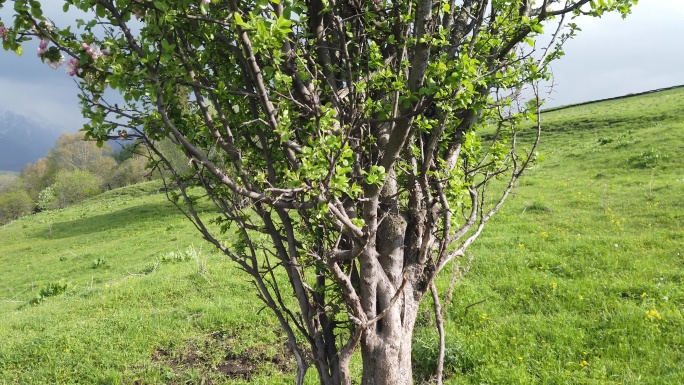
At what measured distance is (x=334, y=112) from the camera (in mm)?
2693

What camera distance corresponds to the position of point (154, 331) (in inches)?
334

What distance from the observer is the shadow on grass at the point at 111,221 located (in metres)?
31.2

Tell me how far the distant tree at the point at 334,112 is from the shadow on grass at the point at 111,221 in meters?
27.8

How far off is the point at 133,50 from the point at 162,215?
3063 cm

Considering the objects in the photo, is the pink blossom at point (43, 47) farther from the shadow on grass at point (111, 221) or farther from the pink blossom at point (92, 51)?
the shadow on grass at point (111, 221)

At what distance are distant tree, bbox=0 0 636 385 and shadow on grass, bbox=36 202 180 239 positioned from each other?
27821 millimetres

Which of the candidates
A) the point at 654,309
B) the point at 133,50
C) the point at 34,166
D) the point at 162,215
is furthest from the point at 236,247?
the point at 34,166

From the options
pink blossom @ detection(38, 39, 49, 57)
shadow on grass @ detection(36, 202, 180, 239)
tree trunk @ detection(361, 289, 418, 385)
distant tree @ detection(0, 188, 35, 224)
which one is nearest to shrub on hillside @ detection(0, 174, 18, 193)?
distant tree @ detection(0, 188, 35, 224)

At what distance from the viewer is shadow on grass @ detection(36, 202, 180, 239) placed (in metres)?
31.2

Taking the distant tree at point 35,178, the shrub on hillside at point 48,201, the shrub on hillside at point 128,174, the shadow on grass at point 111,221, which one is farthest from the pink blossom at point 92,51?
the distant tree at point 35,178

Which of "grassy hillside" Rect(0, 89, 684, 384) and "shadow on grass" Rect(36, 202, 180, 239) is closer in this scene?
"grassy hillside" Rect(0, 89, 684, 384)

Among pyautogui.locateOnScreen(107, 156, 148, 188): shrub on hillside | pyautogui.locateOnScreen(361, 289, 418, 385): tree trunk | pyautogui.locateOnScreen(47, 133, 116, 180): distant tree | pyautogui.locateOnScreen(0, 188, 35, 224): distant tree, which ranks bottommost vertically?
pyautogui.locateOnScreen(0, 188, 35, 224): distant tree

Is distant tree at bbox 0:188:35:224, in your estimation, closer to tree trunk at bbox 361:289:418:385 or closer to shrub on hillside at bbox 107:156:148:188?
shrub on hillside at bbox 107:156:148:188

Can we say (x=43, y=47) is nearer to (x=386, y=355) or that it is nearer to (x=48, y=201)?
(x=386, y=355)
